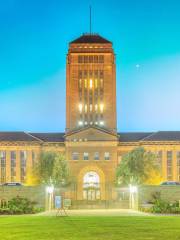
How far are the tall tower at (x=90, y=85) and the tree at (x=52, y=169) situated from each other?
19985mm

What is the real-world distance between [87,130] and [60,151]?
815 centimetres

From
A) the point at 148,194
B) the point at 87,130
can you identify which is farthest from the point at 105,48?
the point at 148,194

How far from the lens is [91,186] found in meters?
111

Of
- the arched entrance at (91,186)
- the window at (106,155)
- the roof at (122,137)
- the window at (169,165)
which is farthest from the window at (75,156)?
the window at (169,165)

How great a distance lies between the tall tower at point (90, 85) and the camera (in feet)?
400

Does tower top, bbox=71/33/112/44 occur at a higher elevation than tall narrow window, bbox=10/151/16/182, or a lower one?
higher

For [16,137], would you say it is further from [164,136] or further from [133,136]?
[164,136]

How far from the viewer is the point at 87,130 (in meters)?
112

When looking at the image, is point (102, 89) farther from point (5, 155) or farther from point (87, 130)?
point (5, 155)

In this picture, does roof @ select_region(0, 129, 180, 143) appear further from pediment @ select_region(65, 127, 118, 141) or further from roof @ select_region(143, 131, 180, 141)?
pediment @ select_region(65, 127, 118, 141)

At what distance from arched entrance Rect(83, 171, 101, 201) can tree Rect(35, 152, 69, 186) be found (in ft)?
29.8

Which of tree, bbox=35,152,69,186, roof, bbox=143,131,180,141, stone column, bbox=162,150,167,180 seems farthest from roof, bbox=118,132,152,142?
tree, bbox=35,152,69,186

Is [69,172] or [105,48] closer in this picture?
[69,172]

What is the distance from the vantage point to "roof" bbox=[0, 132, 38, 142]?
382ft
